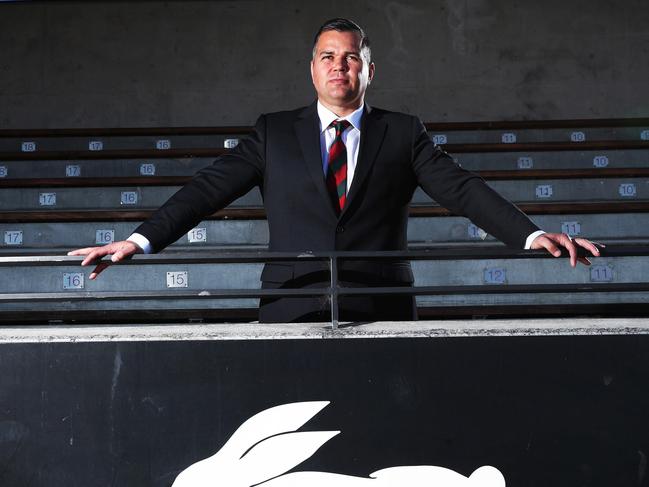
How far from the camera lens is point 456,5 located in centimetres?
421

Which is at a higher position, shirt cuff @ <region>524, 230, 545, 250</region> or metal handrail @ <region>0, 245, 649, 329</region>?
shirt cuff @ <region>524, 230, 545, 250</region>

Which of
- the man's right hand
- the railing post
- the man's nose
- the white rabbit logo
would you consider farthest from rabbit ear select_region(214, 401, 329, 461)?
the man's nose

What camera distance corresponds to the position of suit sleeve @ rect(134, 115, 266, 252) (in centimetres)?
109

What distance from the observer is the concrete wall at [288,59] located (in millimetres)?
4172

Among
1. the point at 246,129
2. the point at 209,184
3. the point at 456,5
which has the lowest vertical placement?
the point at 209,184

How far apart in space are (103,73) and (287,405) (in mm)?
3723

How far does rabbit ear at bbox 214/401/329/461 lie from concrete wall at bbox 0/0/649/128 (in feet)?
11.2

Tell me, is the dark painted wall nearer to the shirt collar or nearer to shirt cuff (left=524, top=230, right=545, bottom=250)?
shirt cuff (left=524, top=230, right=545, bottom=250)

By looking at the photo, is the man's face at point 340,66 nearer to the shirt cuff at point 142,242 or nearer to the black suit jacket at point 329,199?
the black suit jacket at point 329,199

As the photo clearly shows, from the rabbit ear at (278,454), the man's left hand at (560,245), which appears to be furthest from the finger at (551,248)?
the rabbit ear at (278,454)

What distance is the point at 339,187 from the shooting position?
3.73 ft

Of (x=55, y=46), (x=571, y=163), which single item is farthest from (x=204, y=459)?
(x=55, y=46)

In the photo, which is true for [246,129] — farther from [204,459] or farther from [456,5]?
[204,459]

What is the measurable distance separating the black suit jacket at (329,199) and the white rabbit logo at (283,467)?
0.75ft
